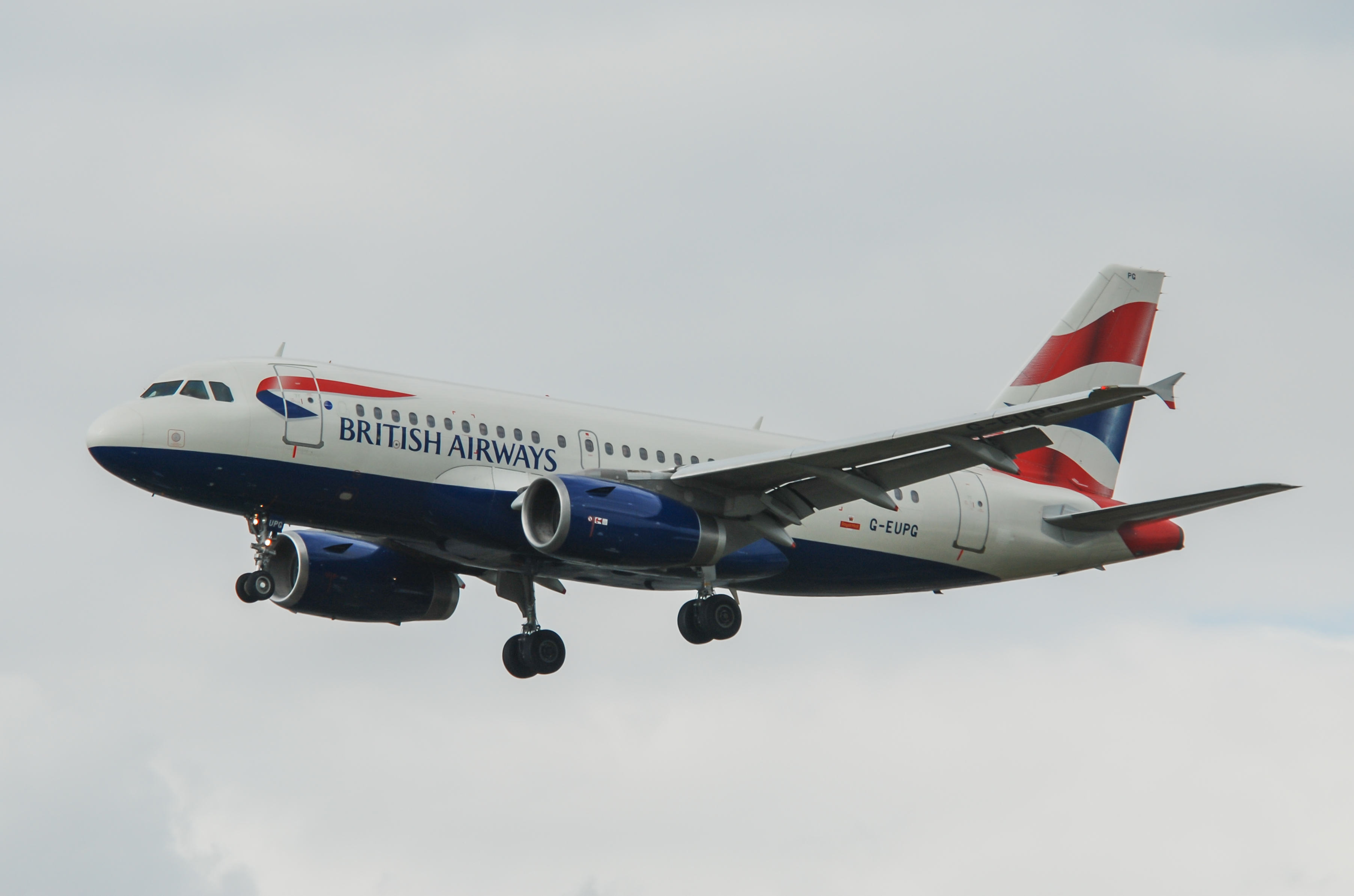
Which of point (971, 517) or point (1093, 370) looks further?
point (1093, 370)

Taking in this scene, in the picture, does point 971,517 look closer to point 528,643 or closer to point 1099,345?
point 1099,345

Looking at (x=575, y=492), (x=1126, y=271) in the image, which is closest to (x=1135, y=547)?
(x=1126, y=271)

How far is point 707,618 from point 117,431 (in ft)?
39.3

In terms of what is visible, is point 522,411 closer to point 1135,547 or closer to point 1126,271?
point 1135,547

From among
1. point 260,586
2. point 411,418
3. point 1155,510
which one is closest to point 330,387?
point 411,418

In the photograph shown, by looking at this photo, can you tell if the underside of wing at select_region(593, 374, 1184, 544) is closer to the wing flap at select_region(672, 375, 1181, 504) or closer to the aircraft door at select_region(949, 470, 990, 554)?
the wing flap at select_region(672, 375, 1181, 504)

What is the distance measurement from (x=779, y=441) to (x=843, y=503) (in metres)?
3.91

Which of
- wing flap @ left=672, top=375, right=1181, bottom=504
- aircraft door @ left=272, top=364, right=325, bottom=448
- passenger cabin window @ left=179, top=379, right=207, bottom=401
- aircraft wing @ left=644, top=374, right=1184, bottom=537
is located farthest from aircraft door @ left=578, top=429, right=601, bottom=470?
passenger cabin window @ left=179, top=379, right=207, bottom=401

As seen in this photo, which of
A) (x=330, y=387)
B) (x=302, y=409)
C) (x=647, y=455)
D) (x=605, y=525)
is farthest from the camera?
(x=647, y=455)

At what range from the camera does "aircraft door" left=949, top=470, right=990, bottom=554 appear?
3853 cm

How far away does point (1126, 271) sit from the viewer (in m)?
43.5

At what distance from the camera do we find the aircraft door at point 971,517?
38.5 meters

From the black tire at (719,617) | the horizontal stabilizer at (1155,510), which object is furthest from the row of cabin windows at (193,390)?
the horizontal stabilizer at (1155,510)

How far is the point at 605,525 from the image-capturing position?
32.3m
